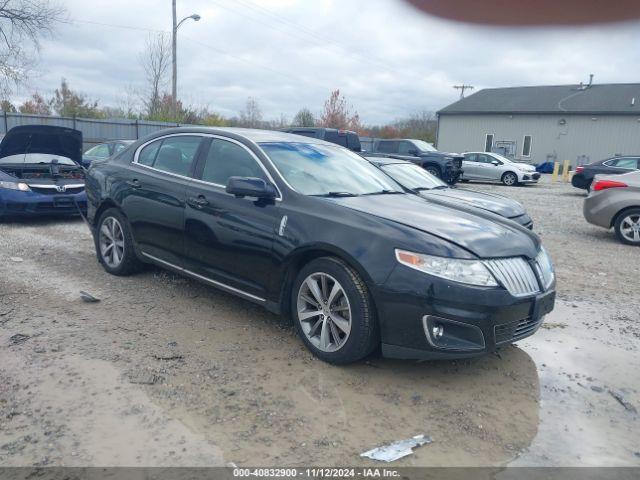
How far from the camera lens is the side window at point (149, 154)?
5.27 meters

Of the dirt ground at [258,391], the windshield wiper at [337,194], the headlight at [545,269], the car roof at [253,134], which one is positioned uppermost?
the car roof at [253,134]

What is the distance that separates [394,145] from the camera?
67.7ft

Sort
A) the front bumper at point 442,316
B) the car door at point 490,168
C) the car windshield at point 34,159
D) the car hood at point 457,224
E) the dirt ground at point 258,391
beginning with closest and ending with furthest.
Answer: the dirt ground at point 258,391 → the front bumper at point 442,316 → the car hood at point 457,224 → the car windshield at point 34,159 → the car door at point 490,168

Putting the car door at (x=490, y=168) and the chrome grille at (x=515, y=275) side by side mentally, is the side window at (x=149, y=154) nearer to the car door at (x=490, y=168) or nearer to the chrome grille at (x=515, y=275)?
the chrome grille at (x=515, y=275)

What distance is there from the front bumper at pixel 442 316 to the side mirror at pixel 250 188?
124cm

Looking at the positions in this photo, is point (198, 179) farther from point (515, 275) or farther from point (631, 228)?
point (631, 228)

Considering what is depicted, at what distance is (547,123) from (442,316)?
122 feet

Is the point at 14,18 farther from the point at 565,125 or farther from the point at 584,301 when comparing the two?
the point at 565,125

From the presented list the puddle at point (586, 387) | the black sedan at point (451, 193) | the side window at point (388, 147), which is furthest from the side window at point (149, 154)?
the side window at point (388, 147)

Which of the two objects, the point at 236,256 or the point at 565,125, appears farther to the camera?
the point at 565,125

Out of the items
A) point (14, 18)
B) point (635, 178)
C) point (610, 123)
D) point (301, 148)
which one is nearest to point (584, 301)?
point (301, 148)

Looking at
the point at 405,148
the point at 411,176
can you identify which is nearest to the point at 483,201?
the point at 411,176

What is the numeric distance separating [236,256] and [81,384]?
1.45 metres

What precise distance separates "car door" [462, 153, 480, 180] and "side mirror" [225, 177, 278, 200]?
20.1m
